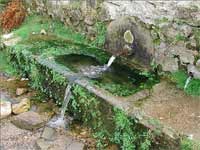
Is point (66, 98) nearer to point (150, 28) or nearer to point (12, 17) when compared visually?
point (150, 28)

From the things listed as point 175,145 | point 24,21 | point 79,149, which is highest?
point 24,21

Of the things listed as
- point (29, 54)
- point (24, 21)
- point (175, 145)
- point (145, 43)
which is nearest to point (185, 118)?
point (175, 145)

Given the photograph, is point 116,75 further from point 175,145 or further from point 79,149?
point 175,145

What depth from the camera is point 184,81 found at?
6.62 metres

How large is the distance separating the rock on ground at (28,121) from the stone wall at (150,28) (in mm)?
1829

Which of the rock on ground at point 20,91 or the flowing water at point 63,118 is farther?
the rock on ground at point 20,91

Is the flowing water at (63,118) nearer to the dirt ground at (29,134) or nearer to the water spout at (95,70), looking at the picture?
the dirt ground at (29,134)

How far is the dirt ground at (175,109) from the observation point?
18.8ft

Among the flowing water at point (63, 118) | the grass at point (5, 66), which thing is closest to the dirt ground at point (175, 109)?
the flowing water at point (63, 118)

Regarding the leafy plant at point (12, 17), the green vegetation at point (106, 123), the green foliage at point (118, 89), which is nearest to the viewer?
the green vegetation at point (106, 123)

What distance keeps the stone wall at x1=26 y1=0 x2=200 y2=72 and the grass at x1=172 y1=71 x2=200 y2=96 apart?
0.39ft

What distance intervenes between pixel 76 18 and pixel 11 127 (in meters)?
2.71

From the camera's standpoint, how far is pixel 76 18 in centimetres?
843

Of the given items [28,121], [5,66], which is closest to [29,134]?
[28,121]
